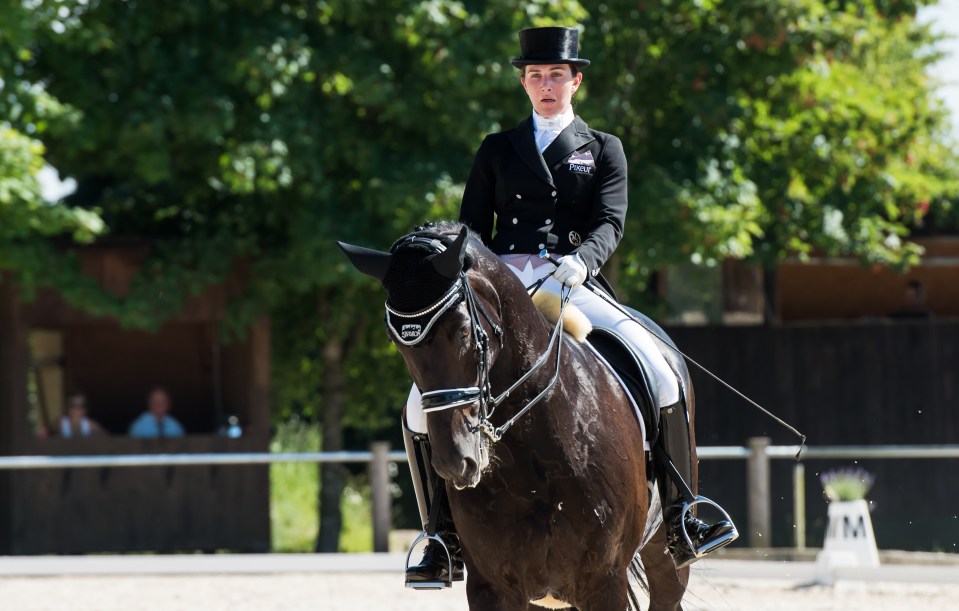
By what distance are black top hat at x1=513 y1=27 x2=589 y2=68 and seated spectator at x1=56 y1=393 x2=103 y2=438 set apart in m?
11.6

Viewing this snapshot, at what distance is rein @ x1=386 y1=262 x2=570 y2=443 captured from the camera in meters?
4.21

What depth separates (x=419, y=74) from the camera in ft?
46.9

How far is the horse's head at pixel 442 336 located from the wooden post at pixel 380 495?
995 cm

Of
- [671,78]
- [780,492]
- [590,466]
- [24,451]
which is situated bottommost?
[780,492]

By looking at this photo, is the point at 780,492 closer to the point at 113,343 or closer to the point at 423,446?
the point at 113,343

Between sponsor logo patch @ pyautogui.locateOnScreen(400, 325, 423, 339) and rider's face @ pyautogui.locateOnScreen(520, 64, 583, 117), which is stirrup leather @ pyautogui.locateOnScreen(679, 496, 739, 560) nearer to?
rider's face @ pyautogui.locateOnScreen(520, 64, 583, 117)

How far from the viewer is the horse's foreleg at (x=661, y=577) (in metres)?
6.16

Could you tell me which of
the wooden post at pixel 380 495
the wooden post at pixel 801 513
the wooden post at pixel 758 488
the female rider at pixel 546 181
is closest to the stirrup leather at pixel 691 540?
the female rider at pixel 546 181

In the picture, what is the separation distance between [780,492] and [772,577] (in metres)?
4.27

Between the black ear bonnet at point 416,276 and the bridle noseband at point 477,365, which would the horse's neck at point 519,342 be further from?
the black ear bonnet at point 416,276

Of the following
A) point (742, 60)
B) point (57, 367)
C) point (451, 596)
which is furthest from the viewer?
point (57, 367)

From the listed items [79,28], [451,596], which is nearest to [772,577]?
[451,596]

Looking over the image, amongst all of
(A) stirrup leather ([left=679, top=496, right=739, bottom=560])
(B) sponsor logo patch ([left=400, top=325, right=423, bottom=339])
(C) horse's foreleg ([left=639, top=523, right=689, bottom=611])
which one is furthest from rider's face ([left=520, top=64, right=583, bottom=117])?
(C) horse's foreleg ([left=639, top=523, right=689, bottom=611])

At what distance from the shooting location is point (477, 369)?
14.4ft
